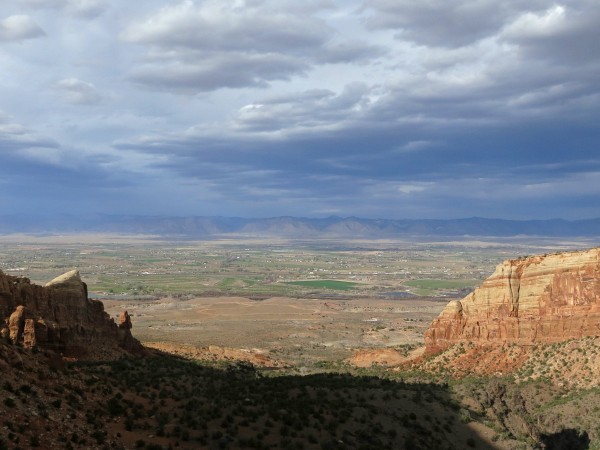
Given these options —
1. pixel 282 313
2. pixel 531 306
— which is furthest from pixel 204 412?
pixel 282 313

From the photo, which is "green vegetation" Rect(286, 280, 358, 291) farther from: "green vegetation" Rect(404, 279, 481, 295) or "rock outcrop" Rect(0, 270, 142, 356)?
"rock outcrop" Rect(0, 270, 142, 356)

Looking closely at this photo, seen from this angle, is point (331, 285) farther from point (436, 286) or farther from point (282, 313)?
point (282, 313)

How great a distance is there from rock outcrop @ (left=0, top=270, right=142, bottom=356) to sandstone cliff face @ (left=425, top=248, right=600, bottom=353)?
33425mm

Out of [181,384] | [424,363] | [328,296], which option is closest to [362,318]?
[328,296]

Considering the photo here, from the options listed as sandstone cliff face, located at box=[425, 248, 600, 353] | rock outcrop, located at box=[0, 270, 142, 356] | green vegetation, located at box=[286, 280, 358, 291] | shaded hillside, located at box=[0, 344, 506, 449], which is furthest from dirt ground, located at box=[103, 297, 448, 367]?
shaded hillside, located at box=[0, 344, 506, 449]

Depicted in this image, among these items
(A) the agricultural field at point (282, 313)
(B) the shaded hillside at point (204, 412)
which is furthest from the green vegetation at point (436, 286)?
(B) the shaded hillside at point (204, 412)

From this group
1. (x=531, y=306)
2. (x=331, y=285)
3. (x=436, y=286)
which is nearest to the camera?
(x=531, y=306)

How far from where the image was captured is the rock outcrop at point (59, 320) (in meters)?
37.4

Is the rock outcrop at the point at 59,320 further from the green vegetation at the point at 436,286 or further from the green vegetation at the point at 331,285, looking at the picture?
the green vegetation at the point at 436,286

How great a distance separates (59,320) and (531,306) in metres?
42.8

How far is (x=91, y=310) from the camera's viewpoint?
49.6 meters

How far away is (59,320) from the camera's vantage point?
4484 centimetres

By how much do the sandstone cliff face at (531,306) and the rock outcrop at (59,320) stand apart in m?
33.4

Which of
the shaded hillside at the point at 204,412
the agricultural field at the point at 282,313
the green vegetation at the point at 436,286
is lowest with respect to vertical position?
the agricultural field at the point at 282,313
